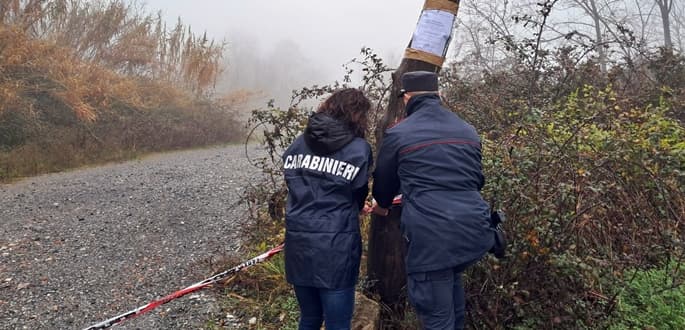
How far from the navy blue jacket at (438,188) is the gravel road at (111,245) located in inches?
85.6

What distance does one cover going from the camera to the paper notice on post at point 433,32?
316 cm

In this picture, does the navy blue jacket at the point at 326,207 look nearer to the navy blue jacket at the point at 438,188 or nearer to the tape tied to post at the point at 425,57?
the navy blue jacket at the point at 438,188

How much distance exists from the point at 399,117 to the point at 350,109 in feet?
2.14

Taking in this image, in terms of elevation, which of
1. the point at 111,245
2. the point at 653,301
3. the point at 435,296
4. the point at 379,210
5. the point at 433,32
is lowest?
the point at 111,245

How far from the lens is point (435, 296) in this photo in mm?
2541

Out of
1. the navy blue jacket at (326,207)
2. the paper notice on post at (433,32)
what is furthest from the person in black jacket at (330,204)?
the paper notice on post at (433,32)

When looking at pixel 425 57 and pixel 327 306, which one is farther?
pixel 425 57

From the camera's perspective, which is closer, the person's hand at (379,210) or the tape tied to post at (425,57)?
the person's hand at (379,210)

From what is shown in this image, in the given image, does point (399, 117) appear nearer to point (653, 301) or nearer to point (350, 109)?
point (350, 109)

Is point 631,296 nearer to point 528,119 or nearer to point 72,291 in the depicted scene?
point 528,119

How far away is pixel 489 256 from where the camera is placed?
3066 mm

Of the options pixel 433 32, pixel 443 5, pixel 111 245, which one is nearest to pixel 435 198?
pixel 433 32

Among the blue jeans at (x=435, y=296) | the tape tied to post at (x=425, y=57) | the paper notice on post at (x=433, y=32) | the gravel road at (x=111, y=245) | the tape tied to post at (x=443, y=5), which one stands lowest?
the gravel road at (x=111, y=245)

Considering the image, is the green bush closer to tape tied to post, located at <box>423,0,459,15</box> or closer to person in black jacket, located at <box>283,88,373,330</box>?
person in black jacket, located at <box>283,88,373,330</box>
